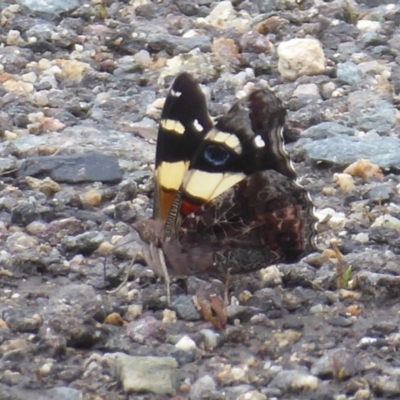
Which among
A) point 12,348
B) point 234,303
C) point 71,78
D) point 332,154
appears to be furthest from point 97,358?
point 71,78

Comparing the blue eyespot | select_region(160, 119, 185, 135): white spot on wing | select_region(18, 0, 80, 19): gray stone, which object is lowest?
select_region(18, 0, 80, 19): gray stone

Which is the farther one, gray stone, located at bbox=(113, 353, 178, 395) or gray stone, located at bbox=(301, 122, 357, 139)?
gray stone, located at bbox=(301, 122, 357, 139)

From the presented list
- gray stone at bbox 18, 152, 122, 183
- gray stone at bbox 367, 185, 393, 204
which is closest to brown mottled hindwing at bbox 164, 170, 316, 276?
gray stone at bbox 367, 185, 393, 204

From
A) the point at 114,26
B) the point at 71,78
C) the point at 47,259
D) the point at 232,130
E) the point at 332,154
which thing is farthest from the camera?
the point at 114,26

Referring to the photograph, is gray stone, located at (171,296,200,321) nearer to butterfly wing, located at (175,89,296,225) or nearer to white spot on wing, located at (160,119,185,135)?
butterfly wing, located at (175,89,296,225)

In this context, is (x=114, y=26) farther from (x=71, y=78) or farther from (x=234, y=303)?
(x=234, y=303)

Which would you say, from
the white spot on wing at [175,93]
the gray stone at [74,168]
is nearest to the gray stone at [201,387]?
the white spot on wing at [175,93]
